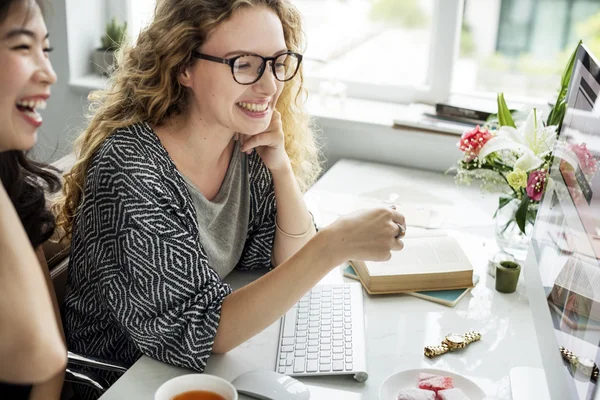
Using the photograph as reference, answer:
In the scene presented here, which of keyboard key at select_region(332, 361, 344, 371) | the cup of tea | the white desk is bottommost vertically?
the white desk

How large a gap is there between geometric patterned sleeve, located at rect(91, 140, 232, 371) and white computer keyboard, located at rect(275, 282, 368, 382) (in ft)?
0.46

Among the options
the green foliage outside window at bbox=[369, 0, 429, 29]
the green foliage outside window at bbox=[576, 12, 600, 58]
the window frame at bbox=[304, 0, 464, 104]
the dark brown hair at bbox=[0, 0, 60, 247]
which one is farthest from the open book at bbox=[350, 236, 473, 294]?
the green foliage outside window at bbox=[576, 12, 600, 58]

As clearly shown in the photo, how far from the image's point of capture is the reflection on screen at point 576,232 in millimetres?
938

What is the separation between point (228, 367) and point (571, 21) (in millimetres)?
8311

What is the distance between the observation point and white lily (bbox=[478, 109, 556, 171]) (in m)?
1.52

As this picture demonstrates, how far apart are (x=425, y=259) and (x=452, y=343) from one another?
28 cm

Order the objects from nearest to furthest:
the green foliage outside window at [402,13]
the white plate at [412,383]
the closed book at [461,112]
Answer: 1. the white plate at [412,383]
2. the closed book at [461,112]
3. the green foliage outside window at [402,13]

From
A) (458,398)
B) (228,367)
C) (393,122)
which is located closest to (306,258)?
(228,367)

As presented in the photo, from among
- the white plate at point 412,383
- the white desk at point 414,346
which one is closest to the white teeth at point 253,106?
the white desk at point 414,346

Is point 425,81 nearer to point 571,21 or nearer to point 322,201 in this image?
point 322,201

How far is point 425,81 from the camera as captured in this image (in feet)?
8.27

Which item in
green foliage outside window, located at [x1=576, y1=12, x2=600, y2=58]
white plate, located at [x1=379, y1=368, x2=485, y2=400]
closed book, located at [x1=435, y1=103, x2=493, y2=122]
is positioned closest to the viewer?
white plate, located at [x1=379, y1=368, x2=485, y2=400]

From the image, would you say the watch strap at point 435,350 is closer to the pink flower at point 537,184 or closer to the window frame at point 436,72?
the pink flower at point 537,184

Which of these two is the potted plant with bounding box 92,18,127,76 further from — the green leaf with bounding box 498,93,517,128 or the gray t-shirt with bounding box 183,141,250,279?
the green leaf with bounding box 498,93,517,128
